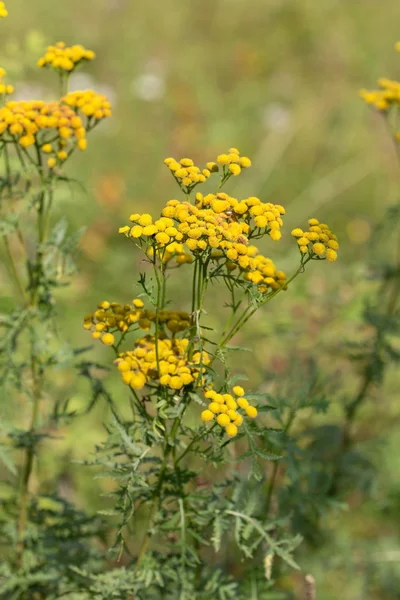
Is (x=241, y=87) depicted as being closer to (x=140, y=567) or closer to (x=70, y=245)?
(x=70, y=245)

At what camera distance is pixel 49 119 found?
7.59 feet

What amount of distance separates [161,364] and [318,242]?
2.24ft

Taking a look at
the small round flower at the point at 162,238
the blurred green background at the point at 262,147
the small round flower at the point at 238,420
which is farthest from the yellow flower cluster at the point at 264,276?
the blurred green background at the point at 262,147

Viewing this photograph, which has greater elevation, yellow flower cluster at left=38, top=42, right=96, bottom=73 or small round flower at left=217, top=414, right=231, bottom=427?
yellow flower cluster at left=38, top=42, right=96, bottom=73

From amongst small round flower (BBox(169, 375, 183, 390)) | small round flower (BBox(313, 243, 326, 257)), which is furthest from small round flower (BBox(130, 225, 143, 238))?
small round flower (BBox(313, 243, 326, 257))

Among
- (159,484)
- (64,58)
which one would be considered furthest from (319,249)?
(64,58)

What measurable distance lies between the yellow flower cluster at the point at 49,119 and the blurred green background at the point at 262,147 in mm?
1045

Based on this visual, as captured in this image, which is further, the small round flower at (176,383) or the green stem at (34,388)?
the green stem at (34,388)

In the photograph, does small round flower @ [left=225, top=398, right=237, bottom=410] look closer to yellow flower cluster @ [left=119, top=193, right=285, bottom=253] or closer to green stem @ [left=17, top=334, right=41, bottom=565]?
yellow flower cluster @ [left=119, top=193, right=285, bottom=253]

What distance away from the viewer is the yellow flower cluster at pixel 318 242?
6.31 ft

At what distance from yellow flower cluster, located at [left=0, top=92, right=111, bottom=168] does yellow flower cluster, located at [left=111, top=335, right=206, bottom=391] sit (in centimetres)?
94

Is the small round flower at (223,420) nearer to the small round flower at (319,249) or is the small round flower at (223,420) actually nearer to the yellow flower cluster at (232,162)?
the small round flower at (319,249)

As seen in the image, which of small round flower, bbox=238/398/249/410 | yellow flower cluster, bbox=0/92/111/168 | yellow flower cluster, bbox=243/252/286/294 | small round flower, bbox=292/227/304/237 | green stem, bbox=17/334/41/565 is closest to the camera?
small round flower, bbox=238/398/249/410

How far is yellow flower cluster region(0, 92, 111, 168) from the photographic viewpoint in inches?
89.3
